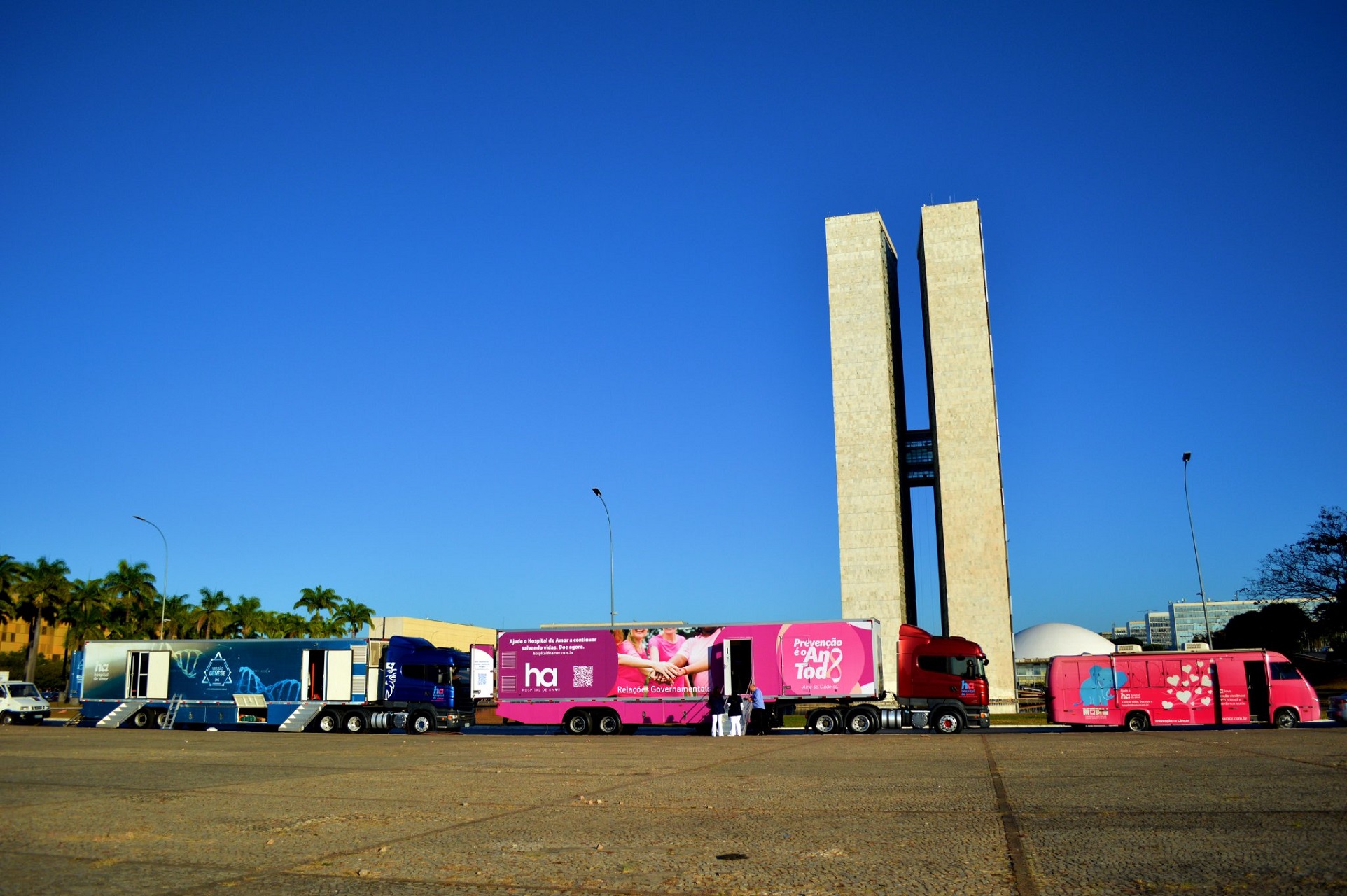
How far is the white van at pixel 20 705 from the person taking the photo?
131ft

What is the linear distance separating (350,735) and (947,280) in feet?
169

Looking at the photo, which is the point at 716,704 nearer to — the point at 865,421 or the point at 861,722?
the point at 861,722

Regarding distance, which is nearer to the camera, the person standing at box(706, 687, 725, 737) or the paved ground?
the paved ground

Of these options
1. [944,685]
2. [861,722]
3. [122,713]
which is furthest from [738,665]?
[122,713]

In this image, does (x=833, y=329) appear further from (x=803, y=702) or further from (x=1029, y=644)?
(x=1029, y=644)

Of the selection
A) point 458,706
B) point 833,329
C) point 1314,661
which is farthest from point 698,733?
point 1314,661

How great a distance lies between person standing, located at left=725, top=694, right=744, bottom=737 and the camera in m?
28.7

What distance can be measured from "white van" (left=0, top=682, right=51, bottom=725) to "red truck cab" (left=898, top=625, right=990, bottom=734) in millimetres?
34091

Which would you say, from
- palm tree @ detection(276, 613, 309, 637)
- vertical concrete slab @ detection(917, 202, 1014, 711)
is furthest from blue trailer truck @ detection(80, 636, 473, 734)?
palm tree @ detection(276, 613, 309, 637)

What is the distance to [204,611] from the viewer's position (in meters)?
93.5

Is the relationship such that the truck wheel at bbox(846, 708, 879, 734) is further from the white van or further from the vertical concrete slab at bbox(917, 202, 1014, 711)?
the vertical concrete slab at bbox(917, 202, 1014, 711)

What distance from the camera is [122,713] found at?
118 ft

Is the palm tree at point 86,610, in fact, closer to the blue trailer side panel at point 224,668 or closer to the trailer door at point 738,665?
the blue trailer side panel at point 224,668

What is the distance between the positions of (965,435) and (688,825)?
6129cm
